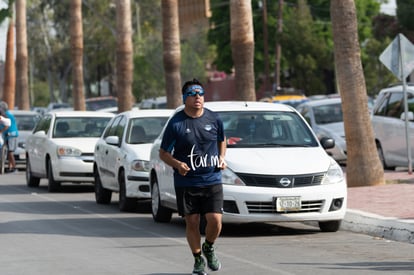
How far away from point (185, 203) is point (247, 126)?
485 centimetres

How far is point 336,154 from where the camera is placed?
28.1 m

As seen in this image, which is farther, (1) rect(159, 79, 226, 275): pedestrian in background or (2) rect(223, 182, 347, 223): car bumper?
(2) rect(223, 182, 347, 223): car bumper

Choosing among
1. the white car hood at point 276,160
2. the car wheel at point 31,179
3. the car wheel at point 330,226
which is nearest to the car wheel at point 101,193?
the car wheel at point 31,179

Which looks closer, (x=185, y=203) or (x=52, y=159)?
(x=185, y=203)

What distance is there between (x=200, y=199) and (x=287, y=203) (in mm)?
3253

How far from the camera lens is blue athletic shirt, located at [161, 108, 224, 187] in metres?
10.8

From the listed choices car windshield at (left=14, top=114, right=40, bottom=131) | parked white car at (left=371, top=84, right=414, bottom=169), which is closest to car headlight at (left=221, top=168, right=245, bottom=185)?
parked white car at (left=371, top=84, right=414, bottom=169)

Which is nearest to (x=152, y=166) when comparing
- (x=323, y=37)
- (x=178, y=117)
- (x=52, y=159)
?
(x=178, y=117)

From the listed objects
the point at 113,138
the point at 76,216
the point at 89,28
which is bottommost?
the point at 76,216

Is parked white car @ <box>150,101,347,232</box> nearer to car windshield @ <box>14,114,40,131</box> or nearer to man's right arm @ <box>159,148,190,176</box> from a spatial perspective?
man's right arm @ <box>159,148,190,176</box>

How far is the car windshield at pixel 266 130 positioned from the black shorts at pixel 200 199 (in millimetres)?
4211

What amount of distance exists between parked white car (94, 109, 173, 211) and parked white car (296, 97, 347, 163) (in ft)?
28.2

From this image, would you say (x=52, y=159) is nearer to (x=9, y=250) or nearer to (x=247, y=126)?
(x=247, y=126)

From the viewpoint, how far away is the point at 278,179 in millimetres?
14062
